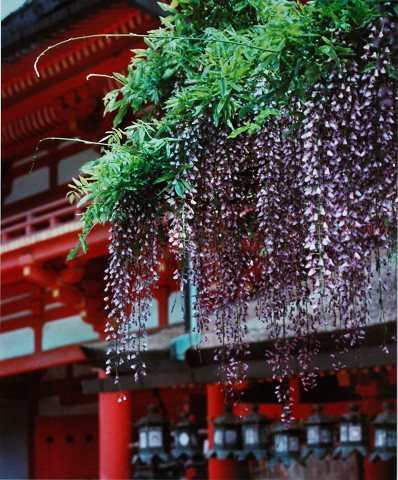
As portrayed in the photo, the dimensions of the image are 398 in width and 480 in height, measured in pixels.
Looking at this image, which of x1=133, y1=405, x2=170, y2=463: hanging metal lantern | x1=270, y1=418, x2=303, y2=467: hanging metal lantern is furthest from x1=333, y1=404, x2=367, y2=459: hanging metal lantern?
x1=133, y1=405, x2=170, y2=463: hanging metal lantern

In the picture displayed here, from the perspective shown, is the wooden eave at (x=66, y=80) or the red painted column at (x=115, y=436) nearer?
the wooden eave at (x=66, y=80)

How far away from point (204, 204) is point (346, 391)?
4.02 m

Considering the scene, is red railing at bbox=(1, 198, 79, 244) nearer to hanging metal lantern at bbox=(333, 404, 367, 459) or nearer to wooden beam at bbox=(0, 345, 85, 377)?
wooden beam at bbox=(0, 345, 85, 377)

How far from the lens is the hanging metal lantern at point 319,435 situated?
5176 millimetres

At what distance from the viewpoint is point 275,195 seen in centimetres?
247

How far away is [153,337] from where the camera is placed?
219 inches

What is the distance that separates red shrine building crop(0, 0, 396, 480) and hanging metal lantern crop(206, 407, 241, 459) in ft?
0.05

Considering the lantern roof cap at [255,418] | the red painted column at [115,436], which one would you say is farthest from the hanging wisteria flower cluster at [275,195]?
the red painted column at [115,436]

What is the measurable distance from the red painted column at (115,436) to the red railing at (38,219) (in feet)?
3.67

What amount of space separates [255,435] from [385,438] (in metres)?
0.84

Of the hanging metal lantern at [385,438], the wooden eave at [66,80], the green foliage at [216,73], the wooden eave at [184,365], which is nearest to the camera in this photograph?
the green foliage at [216,73]

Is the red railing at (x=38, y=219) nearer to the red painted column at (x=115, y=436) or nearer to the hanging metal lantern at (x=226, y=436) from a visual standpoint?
the red painted column at (x=115, y=436)

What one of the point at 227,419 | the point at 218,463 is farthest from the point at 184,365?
the point at 218,463

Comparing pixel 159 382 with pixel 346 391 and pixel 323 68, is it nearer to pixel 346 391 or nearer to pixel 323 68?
pixel 346 391
